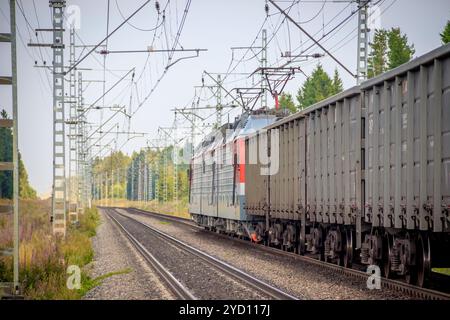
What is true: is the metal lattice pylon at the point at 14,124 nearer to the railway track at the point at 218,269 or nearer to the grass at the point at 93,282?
Answer: the grass at the point at 93,282

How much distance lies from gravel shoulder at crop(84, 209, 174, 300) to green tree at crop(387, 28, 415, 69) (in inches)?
1141

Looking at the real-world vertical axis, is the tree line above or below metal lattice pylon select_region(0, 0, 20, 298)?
above

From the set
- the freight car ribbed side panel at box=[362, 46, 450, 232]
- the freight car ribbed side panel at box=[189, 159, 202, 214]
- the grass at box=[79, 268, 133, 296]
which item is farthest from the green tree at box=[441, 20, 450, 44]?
the grass at box=[79, 268, 133, 296]

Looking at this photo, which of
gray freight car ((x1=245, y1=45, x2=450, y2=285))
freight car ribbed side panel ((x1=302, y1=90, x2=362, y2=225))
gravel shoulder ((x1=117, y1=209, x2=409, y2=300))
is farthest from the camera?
freight car ribbed side panel ((x1=302, y1=90, x2=362, y2=225))

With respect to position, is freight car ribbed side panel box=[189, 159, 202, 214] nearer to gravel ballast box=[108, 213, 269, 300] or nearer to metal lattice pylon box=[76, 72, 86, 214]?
metal lattice pylon box=[76, 72, 86, 214]

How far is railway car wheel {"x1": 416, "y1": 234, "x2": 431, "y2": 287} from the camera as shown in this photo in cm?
1333

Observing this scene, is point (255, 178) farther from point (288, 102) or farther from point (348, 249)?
point (288, 102)

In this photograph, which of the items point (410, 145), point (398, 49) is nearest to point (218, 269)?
point (410, 145)

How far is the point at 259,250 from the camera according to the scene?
25.1 metres

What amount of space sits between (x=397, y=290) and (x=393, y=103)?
3514mm

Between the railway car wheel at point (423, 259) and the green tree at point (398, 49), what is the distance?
3807cm

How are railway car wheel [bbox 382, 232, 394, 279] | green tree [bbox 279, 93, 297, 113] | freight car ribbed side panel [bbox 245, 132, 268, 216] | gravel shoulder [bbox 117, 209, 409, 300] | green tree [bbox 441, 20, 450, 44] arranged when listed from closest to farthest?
gravel shoulder [bbox 117, 209, 409, 300] → railway car wheel [bbox 382, 232, 394, 279] → freight car ribbed side panel [bbox 245, 132, 268, 216] → green tree [bbox 441, 20, 450, 44] → green tree [bbox 279, 93, 297, 113]

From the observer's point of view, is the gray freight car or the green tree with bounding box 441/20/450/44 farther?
the green tree with bounding box 441/20/450/44

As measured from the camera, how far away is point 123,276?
1764 centimetres
